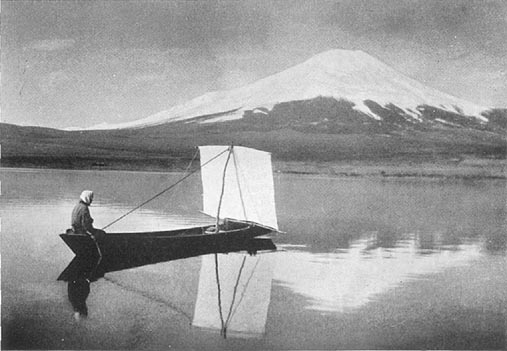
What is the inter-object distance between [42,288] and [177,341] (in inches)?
39.9

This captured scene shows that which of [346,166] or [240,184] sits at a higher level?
[346,166]

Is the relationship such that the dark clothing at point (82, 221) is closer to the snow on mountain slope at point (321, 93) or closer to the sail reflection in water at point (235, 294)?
the snow on mountain slope at point (321, 93)

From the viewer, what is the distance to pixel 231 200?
4.55 metres

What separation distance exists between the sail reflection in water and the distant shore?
71cm

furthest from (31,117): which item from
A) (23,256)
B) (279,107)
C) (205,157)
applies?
(279,107)

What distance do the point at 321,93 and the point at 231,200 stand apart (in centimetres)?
104

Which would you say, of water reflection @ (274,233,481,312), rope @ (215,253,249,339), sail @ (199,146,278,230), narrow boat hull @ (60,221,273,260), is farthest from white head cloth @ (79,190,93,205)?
water reflection @ (274,233,481,312)

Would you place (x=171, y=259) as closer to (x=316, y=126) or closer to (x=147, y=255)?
(x=147, y=255)

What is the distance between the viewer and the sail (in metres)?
4.55

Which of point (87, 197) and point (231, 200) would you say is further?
point (231, 200)

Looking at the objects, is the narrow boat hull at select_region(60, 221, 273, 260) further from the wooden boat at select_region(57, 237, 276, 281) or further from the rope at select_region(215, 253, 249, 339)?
the rope at select_region(215, 253, 249, 339)

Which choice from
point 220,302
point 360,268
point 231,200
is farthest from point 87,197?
point 360,268

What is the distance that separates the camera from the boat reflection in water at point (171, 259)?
14.1ft

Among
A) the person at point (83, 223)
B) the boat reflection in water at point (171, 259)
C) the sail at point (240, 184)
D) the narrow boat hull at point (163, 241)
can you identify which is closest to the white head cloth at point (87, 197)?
the person at point (83, 223)
